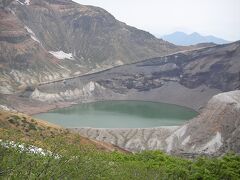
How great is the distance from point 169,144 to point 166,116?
64.0 metres

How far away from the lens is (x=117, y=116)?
175 m

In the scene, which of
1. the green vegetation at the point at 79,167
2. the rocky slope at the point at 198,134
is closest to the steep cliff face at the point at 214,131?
the rocky slope at the point at 198,134

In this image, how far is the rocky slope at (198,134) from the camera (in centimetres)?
10744

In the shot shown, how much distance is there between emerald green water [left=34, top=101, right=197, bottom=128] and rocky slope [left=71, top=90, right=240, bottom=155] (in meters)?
27.3

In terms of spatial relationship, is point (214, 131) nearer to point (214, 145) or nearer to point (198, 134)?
point (198, 134)

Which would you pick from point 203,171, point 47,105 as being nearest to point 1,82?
point 47,105

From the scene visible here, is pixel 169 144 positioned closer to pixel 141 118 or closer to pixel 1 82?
pixel 141 118

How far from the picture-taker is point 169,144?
114m

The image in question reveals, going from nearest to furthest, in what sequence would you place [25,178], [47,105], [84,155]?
1. [25,178]
2. [84,155]
3. [47,105]

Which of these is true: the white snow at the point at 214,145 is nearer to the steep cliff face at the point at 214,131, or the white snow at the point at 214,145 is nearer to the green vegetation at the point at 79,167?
the steep cliff face at the point at 214,131

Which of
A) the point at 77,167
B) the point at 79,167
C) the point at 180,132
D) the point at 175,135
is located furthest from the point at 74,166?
the point at 180,132

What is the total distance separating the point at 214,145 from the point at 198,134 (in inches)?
295

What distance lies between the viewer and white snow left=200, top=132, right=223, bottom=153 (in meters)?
106

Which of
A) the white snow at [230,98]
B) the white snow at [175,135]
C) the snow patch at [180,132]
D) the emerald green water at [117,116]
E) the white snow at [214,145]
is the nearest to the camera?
the white snow at [214,145]
